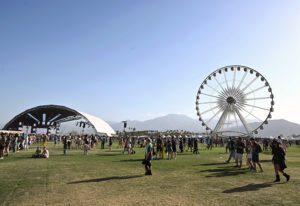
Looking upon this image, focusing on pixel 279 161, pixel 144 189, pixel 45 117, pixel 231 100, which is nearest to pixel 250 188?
pixel 279 161

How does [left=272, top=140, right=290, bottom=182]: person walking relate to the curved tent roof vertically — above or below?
below

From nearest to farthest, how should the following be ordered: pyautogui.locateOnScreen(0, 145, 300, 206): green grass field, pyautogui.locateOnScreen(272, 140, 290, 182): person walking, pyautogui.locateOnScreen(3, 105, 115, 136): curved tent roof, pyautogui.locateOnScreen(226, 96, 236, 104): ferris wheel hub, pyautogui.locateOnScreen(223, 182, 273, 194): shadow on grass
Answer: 1. pyautogui.locateOnScreen(0, 145, 300, 206): green grass field
2. pyautogui.locateOnScreen(223, 182, 273, 194): shadow on grass
3. pyautogui.locateOnScreen(272, 140, 290, 182): person walking
4. pyautogui.locateOnScreen(226, 96, 236, 104): ferris wheel hub
5. pyautogui.locateOnScreen(3, 105, 115, 136): curved tent roof

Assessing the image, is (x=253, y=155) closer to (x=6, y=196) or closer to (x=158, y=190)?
(x=158, y=190)

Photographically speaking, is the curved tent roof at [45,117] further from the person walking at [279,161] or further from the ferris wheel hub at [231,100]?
the person walking at [279,161]

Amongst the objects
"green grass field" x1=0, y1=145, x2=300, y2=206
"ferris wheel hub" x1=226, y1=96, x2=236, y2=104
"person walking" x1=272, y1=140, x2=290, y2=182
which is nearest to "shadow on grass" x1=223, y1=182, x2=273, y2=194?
"green grass field" x1=0, y1=145, x2=300, y2=206

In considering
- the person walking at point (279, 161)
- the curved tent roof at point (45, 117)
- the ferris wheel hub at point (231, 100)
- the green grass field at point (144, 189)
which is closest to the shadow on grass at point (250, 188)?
the green grass field at point (144, 189)

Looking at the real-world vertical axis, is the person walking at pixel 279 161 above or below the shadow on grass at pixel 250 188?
above

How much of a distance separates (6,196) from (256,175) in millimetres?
12372

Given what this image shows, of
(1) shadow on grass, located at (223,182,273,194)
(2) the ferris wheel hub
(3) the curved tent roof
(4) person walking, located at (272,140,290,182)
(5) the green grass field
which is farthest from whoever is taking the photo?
(3) the curved tent roof

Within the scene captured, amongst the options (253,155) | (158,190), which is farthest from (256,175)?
(158,190)

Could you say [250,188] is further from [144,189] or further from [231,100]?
[231,100]

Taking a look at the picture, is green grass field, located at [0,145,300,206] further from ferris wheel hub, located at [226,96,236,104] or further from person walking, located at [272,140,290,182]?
ferris wheel hub, located at [226,96,236,104]

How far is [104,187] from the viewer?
44.6 ft

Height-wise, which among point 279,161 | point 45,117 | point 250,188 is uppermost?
point 45,117
